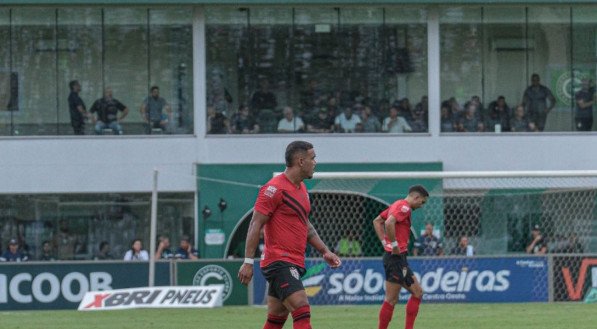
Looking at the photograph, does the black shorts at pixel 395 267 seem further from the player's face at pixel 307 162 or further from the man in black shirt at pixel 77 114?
the man in black shirt at pixel 77 114

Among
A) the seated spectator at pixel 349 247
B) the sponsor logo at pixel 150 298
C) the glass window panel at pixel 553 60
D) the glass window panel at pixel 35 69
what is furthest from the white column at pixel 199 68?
the sponsor logo at pixel 150 298

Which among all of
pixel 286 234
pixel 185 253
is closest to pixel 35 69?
pixel 185 253

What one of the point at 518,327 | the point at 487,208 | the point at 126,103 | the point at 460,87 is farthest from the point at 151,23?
the point at 518,327

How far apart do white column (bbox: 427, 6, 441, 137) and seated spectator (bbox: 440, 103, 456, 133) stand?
0.20 m

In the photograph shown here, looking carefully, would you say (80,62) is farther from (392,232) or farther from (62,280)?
(392,232)

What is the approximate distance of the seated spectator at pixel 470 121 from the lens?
36750mm

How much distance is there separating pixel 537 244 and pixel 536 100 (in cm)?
932

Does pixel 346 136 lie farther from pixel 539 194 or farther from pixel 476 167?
pixel 539 194

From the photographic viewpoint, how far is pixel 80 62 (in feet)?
120

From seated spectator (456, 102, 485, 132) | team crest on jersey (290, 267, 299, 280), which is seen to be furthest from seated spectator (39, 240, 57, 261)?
team crest on jersey (290, 267, 299, 280)

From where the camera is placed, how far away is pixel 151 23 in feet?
120

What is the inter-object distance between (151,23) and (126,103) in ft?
7.43

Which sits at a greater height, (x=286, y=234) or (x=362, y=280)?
(x=286, y=234)

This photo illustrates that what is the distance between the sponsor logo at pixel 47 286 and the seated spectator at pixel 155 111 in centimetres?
1047
